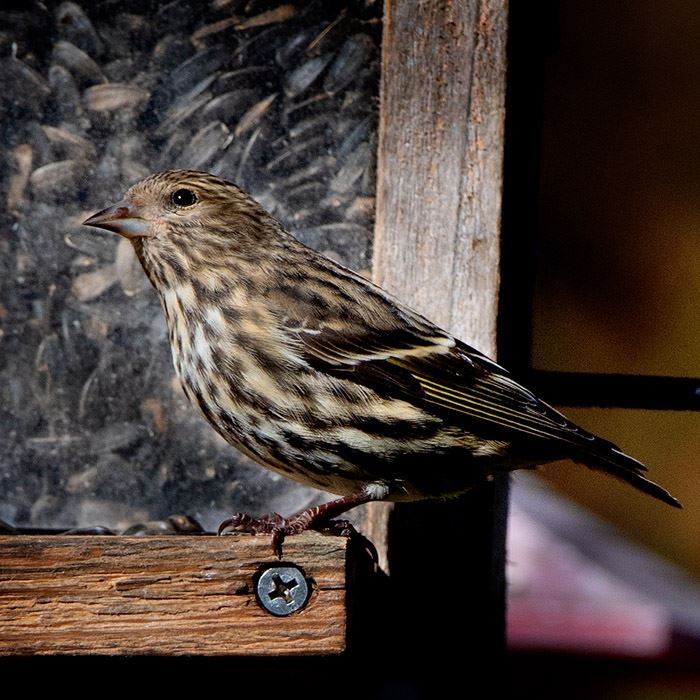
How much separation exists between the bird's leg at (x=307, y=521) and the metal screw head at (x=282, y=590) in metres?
0.07

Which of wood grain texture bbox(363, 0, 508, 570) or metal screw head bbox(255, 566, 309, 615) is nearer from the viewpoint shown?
metal screw head bbox(255, 566, 309, 615)

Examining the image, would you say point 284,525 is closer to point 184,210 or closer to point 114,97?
point 184,210

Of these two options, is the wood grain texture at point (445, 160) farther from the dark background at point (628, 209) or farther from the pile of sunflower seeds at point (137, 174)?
the dark background at point (628, 209)

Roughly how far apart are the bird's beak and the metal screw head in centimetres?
114

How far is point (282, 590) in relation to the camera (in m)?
2.78

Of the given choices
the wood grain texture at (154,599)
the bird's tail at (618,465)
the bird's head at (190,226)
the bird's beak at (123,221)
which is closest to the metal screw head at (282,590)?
the wood grain texture at (154,599)

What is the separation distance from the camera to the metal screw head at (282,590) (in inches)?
109

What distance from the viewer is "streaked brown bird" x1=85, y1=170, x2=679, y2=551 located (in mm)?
3322

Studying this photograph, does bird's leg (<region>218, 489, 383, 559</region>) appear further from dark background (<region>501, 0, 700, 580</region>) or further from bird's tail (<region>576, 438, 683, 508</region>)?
dark background (<region>501, 0, 700, 580</region>)

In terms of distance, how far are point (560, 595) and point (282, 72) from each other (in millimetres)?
2690

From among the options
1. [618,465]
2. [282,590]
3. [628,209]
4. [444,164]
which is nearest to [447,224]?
[444,164]

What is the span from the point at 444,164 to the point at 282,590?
1328 millimetres

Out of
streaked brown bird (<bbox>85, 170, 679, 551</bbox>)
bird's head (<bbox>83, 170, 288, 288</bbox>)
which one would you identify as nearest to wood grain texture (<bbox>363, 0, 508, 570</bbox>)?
streaked brown bird (<bbox>85, 170, 679, 551</bbox>)

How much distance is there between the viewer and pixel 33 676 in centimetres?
420
